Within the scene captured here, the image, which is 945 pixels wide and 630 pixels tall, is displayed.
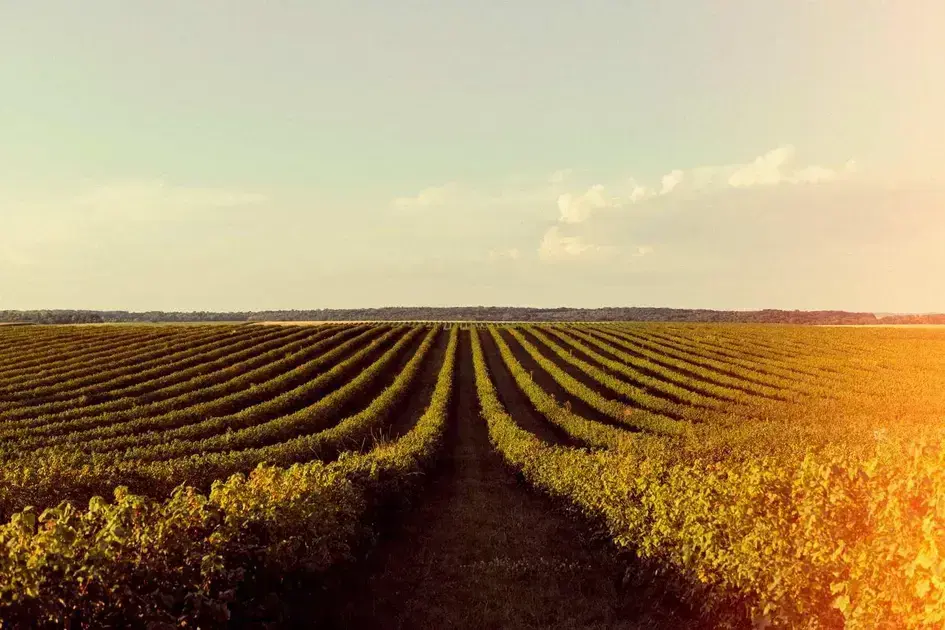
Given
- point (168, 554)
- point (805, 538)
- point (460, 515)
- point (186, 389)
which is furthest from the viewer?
point (186, 389)

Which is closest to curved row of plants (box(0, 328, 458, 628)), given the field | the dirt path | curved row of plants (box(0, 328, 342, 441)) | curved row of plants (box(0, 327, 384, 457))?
the field

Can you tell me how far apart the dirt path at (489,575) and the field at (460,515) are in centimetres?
6

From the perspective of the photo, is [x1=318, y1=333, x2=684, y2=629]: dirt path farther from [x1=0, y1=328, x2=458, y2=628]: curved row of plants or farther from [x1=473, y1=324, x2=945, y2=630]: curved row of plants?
[x1=0, y1=328, x2=458, y2=628]: curved row of plants

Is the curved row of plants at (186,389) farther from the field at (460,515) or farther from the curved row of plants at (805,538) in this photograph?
the curved row of plants at (805,538)

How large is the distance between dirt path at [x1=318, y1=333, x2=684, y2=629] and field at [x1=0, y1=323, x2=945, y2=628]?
57 mm

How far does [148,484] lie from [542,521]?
10.3 meters

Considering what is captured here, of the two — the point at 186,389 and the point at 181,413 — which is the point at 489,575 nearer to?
the point at 181,413

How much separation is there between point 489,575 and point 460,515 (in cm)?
489

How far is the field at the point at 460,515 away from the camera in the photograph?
616cm

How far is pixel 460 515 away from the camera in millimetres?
16812

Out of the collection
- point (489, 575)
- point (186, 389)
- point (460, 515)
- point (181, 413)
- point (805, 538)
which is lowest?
point (460, 515)

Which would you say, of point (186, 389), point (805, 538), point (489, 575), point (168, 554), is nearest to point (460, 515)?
point (489, 575)

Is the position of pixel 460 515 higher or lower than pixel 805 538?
lower

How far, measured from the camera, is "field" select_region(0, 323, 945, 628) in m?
6.16
